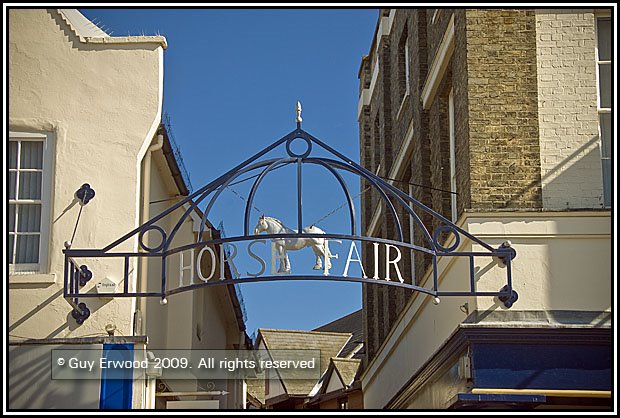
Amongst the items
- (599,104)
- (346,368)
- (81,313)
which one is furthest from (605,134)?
(346,368)

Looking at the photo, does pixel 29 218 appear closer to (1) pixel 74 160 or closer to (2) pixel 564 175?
(1) pixel 74 160

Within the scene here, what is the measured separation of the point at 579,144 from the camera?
14641 millimetres

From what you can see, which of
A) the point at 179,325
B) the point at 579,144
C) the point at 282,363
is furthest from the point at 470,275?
the point at 282,363

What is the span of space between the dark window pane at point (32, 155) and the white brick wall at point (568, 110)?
6.64 meters

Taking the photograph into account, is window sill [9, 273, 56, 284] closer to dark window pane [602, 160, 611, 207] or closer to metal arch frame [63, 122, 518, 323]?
metal arch frame [63, 122, 518, 323]

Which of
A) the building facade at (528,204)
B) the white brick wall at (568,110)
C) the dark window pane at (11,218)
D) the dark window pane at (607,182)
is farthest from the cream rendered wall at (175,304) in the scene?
the dark window pane at (607,182)

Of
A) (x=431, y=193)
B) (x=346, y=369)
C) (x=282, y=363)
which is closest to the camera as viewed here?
(x=431, y=193)

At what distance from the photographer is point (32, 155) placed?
15.5 m

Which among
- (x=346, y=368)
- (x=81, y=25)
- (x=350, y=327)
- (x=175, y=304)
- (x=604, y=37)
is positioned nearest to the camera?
(x=604, y=37)

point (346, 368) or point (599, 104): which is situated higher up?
point (599, 104)

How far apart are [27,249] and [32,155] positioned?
4.20ft

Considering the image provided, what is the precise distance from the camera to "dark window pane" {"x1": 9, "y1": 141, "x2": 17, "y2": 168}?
15.2m
